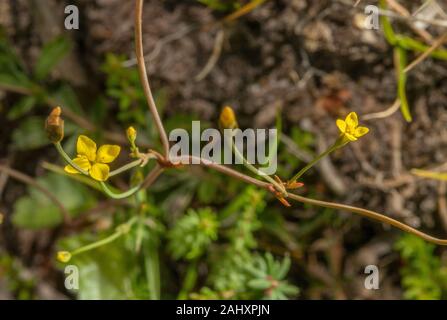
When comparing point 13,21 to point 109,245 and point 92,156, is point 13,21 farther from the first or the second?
point 92,156

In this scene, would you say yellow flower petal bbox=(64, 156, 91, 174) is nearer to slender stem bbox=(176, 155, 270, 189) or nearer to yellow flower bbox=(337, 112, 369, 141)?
slender stem bbox=(176, 155, 270, 189)

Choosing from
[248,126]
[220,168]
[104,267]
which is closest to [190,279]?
[104,267]

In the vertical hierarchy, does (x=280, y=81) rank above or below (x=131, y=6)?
below

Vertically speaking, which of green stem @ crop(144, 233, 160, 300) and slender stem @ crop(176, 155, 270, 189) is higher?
slender stem @ crop(176, 155, 270, 189)

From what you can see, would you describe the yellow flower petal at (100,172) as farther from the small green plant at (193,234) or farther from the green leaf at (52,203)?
the green leaf at (52,203)

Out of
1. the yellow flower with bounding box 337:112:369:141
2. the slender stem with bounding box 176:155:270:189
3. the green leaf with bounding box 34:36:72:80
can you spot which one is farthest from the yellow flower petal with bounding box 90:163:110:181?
the green leaf with bounding box 34:36:72:80
